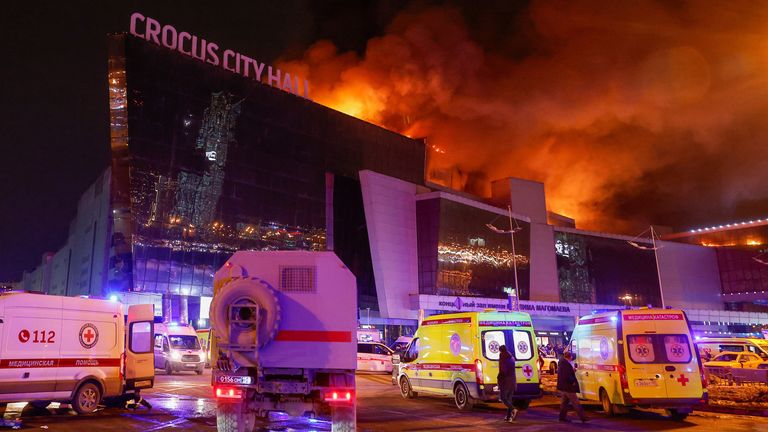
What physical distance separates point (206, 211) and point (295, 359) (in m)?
34.1

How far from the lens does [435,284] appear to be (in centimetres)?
4359

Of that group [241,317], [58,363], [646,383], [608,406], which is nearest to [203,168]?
[58,363]

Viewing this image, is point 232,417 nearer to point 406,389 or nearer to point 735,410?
point 406,389

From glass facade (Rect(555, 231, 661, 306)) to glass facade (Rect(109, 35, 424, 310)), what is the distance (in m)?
22.8

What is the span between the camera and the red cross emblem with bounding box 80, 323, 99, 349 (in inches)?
479

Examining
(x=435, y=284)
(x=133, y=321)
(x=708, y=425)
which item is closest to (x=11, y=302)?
(x=133, y=321)

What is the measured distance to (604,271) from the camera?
59656 millimetres

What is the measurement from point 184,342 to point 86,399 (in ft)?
41.2

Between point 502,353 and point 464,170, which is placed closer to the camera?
point 502,353

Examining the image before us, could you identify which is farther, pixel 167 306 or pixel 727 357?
pixel 167 306

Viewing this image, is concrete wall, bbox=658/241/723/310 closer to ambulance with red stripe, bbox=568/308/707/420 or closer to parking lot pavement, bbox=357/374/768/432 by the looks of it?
parking lot pavement, bbox=357/374/768/432

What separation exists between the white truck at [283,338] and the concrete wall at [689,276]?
2514 inches

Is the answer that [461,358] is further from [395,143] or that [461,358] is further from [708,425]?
[395,143]

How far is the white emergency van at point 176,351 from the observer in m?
23.8
